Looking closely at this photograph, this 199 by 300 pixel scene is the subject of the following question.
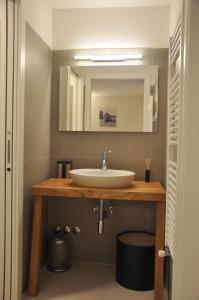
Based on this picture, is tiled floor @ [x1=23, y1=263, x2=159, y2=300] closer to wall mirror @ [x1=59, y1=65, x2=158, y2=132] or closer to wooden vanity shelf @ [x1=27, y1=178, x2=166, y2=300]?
wooden vanity shelf @ [x1=27, y1=178, x2=166, y2=300]

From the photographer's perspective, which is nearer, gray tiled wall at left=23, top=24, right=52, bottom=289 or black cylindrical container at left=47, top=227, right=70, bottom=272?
gray tiled wall at left=23, top=24, right=52, bottom=289

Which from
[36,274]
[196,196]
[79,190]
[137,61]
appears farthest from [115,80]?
[36,274]

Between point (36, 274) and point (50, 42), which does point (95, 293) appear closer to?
point (36, 274)

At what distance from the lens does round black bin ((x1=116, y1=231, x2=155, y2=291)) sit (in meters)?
2.16

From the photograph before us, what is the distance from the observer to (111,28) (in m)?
2.55

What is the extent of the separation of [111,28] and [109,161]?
3.98ft

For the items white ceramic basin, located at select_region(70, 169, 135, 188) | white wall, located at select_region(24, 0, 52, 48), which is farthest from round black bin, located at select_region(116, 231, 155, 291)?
white wall, located at select_region(24, 0, 52, 48)

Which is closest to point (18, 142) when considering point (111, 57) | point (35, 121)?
point (35, 121)

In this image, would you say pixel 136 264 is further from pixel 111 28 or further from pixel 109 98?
pixel 111 28

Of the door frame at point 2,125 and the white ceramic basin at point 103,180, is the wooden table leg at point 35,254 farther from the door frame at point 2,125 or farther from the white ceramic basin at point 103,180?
the white ceramic basin at point 103,180

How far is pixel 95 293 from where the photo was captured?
2.13 metres

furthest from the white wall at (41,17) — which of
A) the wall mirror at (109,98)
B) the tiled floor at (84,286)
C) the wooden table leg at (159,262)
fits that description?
the tiled floor at (84,286)

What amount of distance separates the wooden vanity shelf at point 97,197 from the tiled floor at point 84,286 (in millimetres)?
149

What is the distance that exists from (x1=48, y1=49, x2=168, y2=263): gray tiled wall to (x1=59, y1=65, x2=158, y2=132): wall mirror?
7cm
